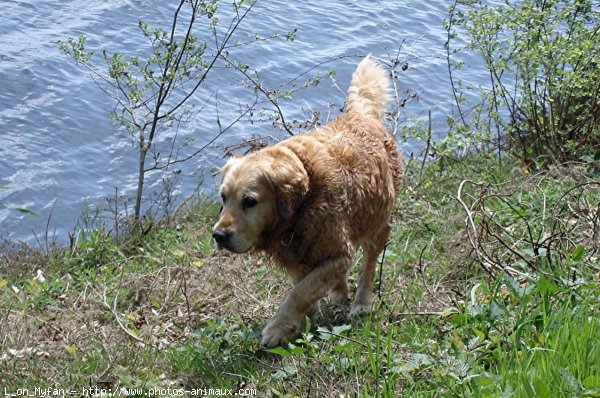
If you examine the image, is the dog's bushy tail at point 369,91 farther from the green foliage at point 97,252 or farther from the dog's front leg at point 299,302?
the green foliage at point 97,252

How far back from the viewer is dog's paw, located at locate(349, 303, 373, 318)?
589 cm

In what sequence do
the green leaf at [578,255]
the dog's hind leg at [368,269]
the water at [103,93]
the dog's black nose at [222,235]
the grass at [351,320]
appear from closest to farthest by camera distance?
the grass at [351,320], the green leaf at [578,255], the dog's black nose at [222,235], the dog's hind leg at [368,269], the water at [103,93]

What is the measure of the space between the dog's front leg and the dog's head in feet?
1.33

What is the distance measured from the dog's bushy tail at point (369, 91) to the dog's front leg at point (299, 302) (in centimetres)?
148

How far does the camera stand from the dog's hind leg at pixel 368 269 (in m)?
6.06

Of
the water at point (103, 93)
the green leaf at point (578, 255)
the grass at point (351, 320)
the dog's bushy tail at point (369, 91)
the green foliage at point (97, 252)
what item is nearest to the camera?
the grass at point (351, 320)

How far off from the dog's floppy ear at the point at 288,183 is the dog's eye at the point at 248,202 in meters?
0.14

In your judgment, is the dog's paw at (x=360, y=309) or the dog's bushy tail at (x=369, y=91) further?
the dog's bushy tail at (x=369, y=91)

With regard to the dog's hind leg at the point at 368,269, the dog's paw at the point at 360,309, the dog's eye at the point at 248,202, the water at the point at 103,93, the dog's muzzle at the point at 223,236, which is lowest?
the water at the point at 103,93

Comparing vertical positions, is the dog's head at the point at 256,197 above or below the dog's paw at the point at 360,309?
above

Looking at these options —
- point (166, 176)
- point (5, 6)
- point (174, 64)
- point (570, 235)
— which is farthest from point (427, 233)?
point (5, 6)

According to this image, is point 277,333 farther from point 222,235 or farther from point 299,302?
point 222,235

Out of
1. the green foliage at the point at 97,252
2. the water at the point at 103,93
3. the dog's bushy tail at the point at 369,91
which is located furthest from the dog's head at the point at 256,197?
the water at the point at 103,93

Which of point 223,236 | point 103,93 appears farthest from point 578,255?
point 103,93
